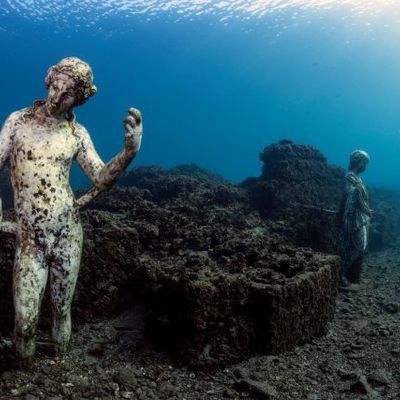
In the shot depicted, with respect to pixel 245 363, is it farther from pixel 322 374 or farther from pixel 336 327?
pixel 336 327

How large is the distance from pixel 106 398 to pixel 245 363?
151 centimetres

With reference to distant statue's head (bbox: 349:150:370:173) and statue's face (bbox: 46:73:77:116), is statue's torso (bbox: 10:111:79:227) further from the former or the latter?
distant statue's head (bbox: 349:150:370:173)

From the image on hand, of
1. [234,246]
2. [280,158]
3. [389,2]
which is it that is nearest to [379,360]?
[234,246]

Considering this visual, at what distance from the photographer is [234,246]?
571cm

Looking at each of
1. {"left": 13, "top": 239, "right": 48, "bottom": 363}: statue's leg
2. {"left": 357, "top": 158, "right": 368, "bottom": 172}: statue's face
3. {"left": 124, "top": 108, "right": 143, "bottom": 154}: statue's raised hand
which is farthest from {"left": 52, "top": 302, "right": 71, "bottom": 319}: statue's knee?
{"left": 357, "top": 158, "right": 368, "bottom": 172}: statue's face

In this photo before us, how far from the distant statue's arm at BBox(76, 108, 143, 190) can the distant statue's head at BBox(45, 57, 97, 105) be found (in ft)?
1.35

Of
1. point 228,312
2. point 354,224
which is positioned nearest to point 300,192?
point 354,224

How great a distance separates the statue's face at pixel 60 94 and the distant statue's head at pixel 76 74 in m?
0.02

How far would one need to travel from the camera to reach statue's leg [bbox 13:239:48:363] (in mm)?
3162

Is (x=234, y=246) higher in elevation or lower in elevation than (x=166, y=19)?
lower

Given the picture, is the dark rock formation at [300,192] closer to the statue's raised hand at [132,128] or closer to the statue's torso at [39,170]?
the statue's raised hand at [132,128]

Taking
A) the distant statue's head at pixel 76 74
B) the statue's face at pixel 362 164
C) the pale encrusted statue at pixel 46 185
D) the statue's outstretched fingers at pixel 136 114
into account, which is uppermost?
the statue's face at pixel 362 164

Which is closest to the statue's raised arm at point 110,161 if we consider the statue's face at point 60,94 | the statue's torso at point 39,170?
the statue's torso at point 39,170

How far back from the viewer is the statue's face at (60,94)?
3.23 metres
